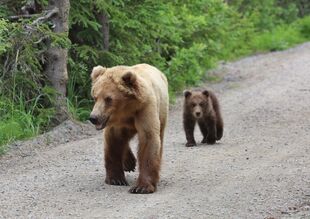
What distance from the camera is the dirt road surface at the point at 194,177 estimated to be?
25.7ft

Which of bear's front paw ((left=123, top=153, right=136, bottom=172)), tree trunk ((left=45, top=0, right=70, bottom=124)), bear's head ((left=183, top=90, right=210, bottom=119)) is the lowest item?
bear's front paw ((left=123, top=153, right=136, bottom=172))

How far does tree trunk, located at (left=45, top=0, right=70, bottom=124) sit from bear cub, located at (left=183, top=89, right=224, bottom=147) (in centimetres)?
235

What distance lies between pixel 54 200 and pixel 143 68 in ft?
6.44

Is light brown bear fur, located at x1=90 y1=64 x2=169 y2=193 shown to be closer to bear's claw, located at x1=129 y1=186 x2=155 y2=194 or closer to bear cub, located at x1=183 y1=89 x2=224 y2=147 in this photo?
bear's claw, located at x1=129 y1=186 x2=155 y2=194

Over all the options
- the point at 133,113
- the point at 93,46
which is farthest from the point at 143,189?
the point at 93,46

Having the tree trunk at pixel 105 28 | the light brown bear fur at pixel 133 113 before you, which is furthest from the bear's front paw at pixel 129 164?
the tree trunk at pixel 105 28

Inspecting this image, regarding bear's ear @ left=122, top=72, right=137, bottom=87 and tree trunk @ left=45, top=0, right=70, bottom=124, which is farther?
tree trunk @ left=45, top=0, right=70, bottom=124

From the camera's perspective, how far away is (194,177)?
949 centimetres

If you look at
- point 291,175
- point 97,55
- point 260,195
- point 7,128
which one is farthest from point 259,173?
point 97,55

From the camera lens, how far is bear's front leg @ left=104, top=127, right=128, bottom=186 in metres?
8.98

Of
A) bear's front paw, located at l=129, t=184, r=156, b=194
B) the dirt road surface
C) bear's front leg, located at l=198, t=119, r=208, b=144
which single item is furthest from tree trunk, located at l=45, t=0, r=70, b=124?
bear's front paw, located at l=129, t=184, r=156, b=194

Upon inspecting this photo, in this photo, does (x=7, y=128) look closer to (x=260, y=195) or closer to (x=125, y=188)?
(x=125, y=188)

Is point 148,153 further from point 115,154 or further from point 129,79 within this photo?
point 129,79

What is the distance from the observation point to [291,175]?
9.28 m
